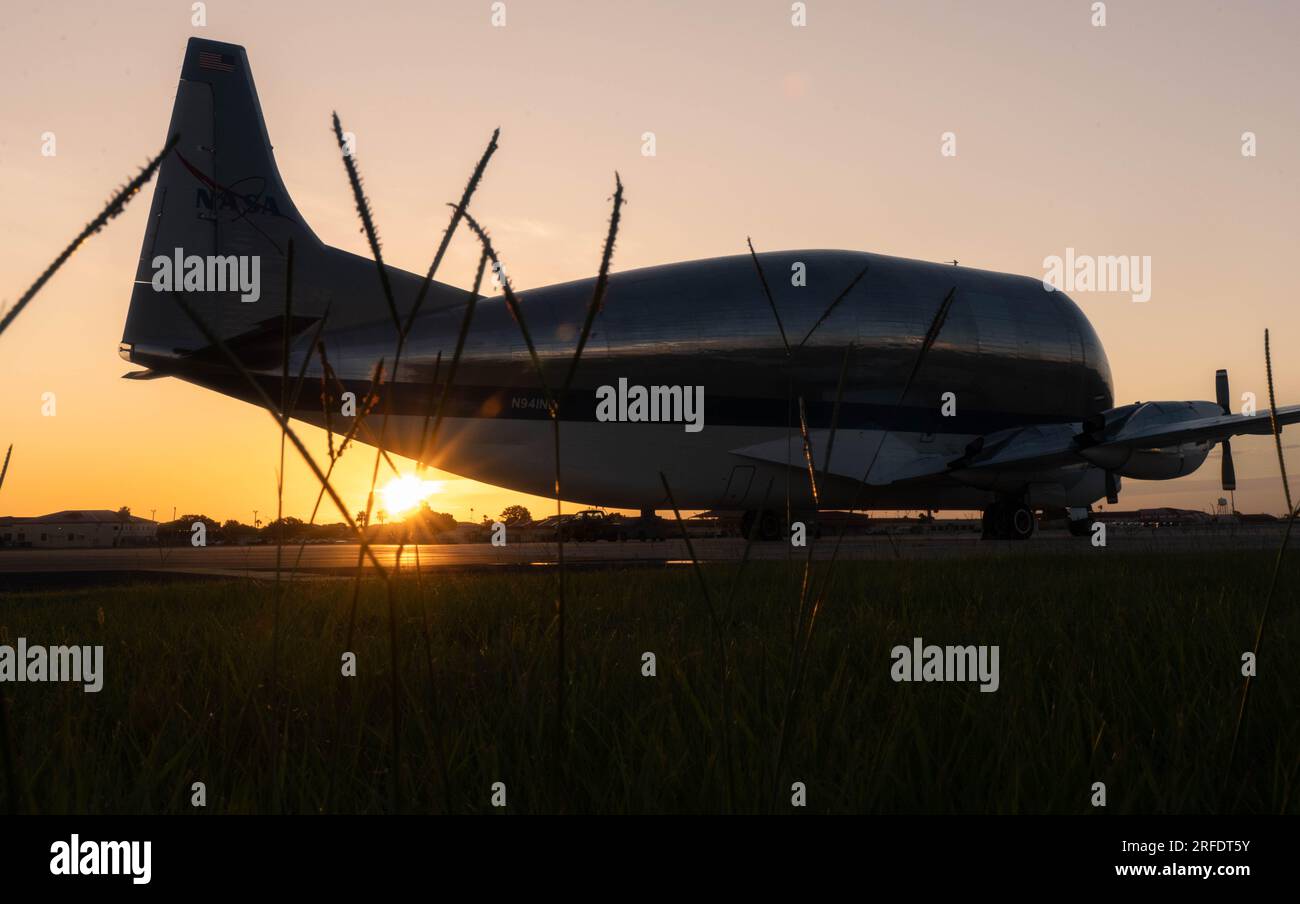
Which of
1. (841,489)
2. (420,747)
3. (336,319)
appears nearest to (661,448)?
(841,489)

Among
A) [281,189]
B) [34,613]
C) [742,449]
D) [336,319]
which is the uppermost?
[281,189]

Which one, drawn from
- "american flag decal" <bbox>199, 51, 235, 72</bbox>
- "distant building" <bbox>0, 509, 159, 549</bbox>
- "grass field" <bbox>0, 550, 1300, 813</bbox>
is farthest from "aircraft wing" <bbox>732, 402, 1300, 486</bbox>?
"distant building" <bbox>0, 509, 159, 549</bbox>

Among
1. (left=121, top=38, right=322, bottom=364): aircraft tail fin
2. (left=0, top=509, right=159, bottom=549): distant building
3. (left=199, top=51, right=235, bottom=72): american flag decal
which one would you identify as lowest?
(left=0, top=509, right=159, bottom=549): distant building

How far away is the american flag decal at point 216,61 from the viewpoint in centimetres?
1836

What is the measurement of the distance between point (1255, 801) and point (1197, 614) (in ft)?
9.34

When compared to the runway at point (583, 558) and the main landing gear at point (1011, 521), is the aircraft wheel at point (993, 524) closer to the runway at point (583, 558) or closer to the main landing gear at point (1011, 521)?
the main landing gear at point (1011, 521)

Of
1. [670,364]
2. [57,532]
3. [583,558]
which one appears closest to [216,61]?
[670,364]

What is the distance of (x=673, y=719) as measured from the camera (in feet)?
6.63

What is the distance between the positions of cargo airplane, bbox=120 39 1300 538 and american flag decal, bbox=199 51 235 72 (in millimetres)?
35

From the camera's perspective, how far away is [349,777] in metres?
1.88

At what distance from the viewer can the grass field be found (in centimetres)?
164

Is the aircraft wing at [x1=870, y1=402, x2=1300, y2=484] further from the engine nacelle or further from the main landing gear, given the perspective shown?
the main landing gear

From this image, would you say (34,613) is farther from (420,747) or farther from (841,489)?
(841,489)

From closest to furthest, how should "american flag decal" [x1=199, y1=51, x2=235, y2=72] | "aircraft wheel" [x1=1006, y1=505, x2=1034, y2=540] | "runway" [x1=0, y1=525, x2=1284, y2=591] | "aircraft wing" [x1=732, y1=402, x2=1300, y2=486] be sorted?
"runway" [x1=0, y1=525, x2=1284, y2=591] < "american flag decal" [x1=199, y1=51, x2=235, y2=72] < "aircraft wing" [x1=732, y1=402, x2=1300, y2=486] < "aircraft wheel" [x1=1006, y1=505, x2=1034, y2=540]
